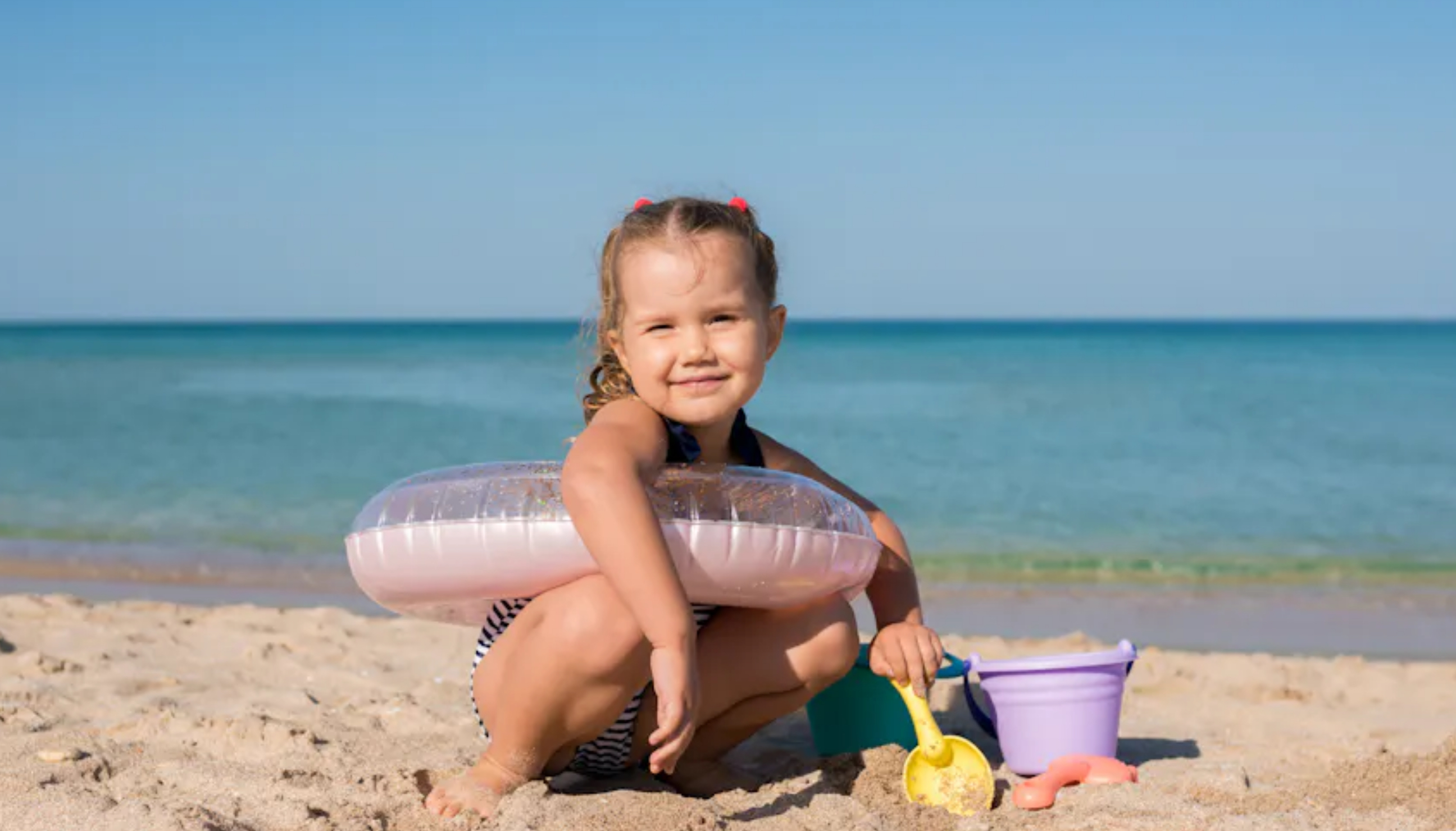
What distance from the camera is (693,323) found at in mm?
2830

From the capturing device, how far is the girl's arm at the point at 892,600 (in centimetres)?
298

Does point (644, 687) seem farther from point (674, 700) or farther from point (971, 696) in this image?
point (971, 696)

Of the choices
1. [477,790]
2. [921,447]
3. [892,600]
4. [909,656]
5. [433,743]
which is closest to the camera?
[477,790]

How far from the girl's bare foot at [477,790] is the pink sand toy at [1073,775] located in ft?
3.48

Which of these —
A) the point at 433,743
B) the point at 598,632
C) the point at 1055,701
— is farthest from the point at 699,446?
the point at 433,743

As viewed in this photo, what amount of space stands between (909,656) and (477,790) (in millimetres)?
906

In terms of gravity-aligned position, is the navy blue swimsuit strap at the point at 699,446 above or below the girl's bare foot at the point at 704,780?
above

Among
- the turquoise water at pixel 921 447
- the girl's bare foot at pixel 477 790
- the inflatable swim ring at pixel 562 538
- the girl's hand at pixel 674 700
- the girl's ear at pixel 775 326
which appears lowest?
the turquoise water at pixel 921 447

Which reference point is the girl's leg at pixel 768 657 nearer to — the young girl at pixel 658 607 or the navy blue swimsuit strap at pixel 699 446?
the young girl at pixel 658 607

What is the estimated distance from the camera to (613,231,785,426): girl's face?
9.25 feet

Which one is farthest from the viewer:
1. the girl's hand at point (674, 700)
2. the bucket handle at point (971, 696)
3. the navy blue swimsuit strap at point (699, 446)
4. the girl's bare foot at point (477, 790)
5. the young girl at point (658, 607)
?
the bucket handle at point (971, 696)

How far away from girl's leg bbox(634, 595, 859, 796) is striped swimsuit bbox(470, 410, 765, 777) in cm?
4

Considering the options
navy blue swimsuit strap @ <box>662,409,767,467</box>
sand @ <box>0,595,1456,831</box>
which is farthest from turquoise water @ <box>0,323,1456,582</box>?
sand @ <box>0,595,1456,831</box>

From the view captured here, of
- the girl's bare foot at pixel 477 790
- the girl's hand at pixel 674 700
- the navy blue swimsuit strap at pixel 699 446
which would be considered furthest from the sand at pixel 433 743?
the navy blue swimsuit strap at pixel 699 446
